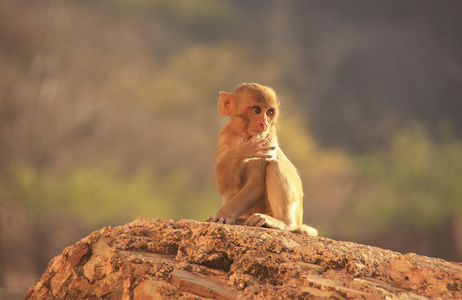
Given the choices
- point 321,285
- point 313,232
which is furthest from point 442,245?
point 321,285

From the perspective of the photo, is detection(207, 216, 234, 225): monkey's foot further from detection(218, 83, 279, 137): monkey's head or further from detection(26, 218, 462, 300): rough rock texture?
detection(218, 83, 279, 137): monkey's head

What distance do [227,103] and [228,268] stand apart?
8.46ft

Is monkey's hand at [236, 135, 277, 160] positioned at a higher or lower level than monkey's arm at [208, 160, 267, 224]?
higher

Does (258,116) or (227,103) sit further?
(227,103)

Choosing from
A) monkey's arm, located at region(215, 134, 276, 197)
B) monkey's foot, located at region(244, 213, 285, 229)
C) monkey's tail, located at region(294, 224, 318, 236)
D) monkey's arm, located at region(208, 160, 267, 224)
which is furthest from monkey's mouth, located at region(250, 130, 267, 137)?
monkey's tail, located at region(294, 224, 318, 236)

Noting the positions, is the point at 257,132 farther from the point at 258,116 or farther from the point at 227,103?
the point at 227,103

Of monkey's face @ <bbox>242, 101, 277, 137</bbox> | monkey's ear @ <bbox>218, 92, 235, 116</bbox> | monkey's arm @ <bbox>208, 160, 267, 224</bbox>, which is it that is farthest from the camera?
monkey's ear @ <bbox>218, 92, 235, 116</bbox>

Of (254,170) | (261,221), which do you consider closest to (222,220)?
(261,221)

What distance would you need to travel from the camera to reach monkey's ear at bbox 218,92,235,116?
5.78 m

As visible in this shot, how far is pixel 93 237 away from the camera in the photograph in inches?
159

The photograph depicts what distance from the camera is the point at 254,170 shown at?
17.2ft

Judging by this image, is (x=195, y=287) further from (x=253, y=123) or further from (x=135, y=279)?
(x=253, y=123)

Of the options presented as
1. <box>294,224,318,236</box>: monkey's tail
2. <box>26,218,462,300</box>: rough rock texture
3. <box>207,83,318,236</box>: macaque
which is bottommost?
<box>26,218,462,300</box>: rough rock texture

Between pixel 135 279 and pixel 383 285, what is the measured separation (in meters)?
1.87
